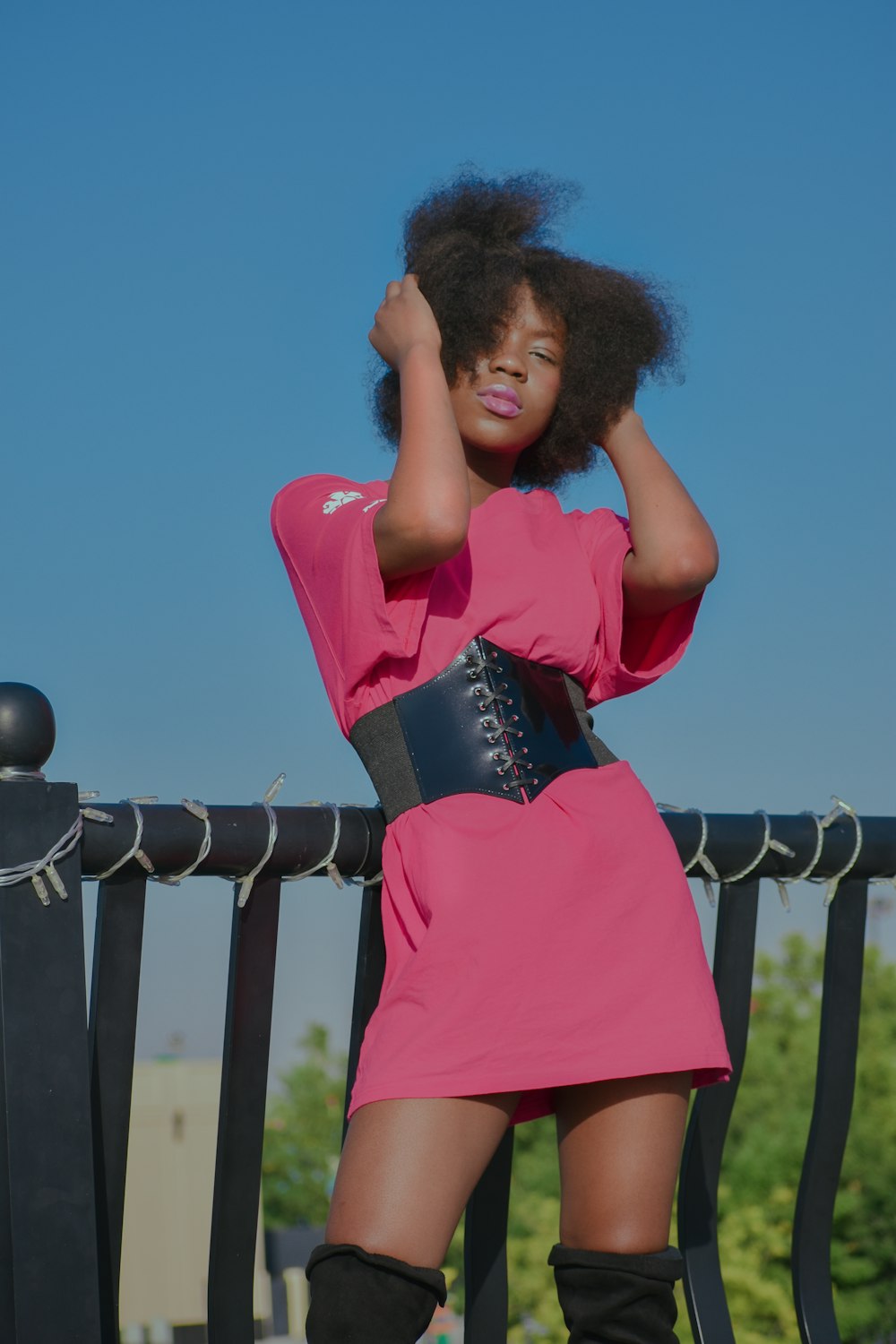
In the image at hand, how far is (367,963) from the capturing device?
208 centimetres

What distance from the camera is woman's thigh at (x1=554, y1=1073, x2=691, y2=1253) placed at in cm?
181

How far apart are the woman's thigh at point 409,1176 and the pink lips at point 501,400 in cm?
104

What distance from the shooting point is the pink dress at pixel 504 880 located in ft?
5.70

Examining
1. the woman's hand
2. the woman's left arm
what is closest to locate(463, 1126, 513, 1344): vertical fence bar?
the woman's left arm

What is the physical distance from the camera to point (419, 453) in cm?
187

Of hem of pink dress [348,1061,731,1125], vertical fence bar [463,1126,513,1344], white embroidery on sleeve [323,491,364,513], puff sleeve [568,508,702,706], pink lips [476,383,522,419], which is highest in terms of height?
pink lips [476,383,522,419]

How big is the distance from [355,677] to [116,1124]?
0.66m

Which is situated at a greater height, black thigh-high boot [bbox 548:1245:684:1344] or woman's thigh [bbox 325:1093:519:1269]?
woman's thigh [bbox 325:1093:519:1269]

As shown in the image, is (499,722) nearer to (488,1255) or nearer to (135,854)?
(135,854)

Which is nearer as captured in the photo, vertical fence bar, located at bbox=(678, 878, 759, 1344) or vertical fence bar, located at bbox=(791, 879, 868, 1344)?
vertical fence bar, located at bbox=(678, 878, 759, 1344)

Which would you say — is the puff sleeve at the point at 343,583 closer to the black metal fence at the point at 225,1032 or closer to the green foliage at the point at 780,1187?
the black metal fence at the point at 225,1032

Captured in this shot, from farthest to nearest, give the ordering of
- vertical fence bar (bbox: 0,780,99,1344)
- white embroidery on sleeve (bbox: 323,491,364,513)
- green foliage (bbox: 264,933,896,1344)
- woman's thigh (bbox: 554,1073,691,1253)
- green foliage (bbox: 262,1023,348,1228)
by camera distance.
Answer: green foliage (bbox: 262,1023,348,1228) → green foliage (bbox: 264,933,896,1344) → white embroidery on sleeve (bbox: 323,491,364,513) → woman's thigh (bbox: 554,1073,691,1253) → vertical fence bar (bbox: 0,780,99,1344)

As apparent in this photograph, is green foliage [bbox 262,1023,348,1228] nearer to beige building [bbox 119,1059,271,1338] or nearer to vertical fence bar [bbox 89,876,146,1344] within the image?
beige building [bbox 119,1059,271,1338]

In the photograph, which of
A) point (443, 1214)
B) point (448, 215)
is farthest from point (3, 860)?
point (448, 215)
